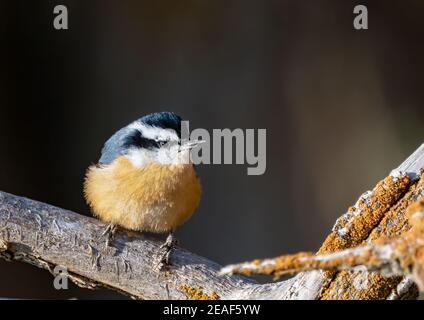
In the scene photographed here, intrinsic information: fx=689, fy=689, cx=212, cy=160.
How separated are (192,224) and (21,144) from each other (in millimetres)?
1274

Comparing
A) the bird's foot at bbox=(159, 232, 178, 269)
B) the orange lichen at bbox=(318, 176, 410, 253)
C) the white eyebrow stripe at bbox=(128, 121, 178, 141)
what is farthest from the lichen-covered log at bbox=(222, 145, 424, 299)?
the white eyebrow stripe at bbox=(128, 121, 178, 141)

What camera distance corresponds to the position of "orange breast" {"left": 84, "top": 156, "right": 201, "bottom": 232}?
9.75ft

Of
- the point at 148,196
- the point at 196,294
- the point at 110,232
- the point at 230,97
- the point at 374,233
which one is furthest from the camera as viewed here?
the point at 230,97

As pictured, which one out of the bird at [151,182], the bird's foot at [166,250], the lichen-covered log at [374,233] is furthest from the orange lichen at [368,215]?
the bird at [151,182]

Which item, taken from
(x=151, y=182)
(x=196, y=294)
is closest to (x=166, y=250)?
(x=196, y=294)

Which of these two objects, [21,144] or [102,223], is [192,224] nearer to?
[21,144]

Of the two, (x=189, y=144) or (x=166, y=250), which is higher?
(x=189, y=144)

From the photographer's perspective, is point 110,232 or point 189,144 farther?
point 189,144

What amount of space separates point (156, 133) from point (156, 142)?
0.13ft

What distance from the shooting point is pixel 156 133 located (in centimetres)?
300

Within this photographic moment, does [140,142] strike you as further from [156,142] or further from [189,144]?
[189,144]

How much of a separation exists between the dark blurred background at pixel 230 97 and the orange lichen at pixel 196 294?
1983mm
